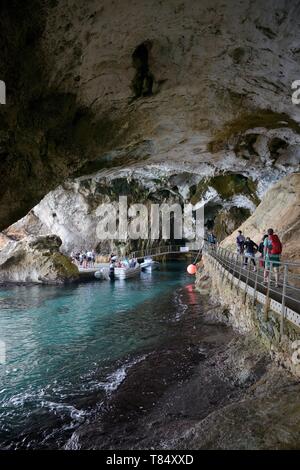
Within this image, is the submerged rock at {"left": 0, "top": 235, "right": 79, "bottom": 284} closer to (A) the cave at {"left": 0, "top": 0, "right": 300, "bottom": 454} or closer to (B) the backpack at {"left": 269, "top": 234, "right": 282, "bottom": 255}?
(A) the cave at {"left": 0, "top": 0, "right": 300, "bottom": 454}

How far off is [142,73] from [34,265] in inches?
890

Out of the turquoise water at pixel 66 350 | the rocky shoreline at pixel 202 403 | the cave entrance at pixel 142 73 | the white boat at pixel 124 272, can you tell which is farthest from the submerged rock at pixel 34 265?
the cave entrance at pixel 142 73

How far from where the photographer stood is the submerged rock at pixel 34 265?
28547mm

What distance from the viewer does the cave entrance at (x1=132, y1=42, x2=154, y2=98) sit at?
884cm

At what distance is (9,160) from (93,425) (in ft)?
20.4

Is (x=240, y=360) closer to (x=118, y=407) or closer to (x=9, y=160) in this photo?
(x=118, y=407)

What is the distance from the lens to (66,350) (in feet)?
37.7

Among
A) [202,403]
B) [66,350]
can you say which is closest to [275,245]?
[202,403]

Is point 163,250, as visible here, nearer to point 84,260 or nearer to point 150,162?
point 84,260

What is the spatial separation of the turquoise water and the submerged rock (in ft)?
18.8

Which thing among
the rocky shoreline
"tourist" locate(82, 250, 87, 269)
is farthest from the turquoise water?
"tourist" locate(82, 250, 87, 269)

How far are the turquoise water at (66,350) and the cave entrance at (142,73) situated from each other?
25.5 ft

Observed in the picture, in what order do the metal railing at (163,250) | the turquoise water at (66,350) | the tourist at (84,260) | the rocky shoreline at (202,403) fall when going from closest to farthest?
the rocky shoreline at (202,403), the turquoise water at (66,350), the tourist at (84,260), the metal railing at (163,250)

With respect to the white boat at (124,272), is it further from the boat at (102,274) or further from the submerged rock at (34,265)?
the submerged rock at (34,265)
